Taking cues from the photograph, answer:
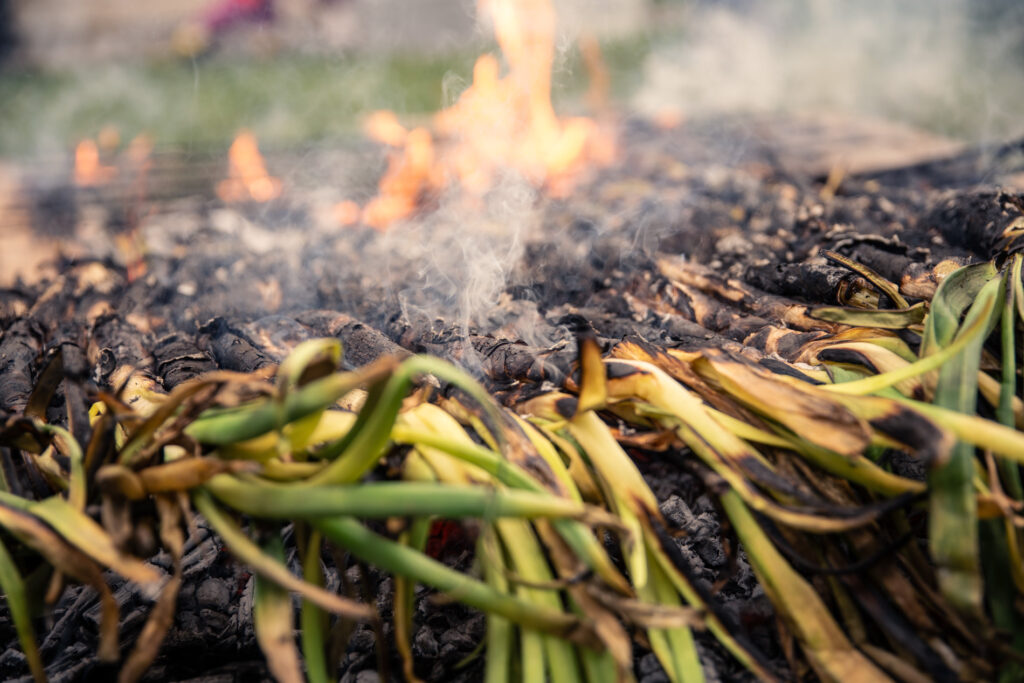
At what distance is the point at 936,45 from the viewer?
264 inches

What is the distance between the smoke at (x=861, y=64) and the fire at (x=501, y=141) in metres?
1.65

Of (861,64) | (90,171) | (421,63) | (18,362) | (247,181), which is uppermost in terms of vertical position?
(421,63)

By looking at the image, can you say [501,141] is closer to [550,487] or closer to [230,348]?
[230,348]

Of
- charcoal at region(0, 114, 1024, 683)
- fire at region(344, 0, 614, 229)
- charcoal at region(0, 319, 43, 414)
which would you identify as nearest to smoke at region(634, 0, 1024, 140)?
fire at region(344, 0, 614, 229)

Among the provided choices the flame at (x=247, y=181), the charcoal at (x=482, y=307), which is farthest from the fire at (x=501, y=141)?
the flame at (x=247, y=181)

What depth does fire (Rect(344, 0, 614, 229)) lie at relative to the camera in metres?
3.66

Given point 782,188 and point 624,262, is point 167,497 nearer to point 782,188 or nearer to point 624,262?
point 624,262

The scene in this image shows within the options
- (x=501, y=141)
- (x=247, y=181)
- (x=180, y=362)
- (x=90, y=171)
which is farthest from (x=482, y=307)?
(x=90, y=171)

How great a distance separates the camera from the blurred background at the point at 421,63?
20.3 feet

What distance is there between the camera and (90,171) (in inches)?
174

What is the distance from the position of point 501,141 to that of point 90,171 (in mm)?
2602

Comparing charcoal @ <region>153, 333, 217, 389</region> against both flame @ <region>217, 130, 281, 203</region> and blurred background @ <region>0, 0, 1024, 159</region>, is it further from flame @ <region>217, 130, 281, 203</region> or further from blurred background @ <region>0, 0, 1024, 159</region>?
blurred background @ <region>0, 0, 1024, 159</region>

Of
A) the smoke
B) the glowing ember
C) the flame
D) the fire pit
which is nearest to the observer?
the fire pit

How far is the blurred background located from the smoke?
0.06 ft
